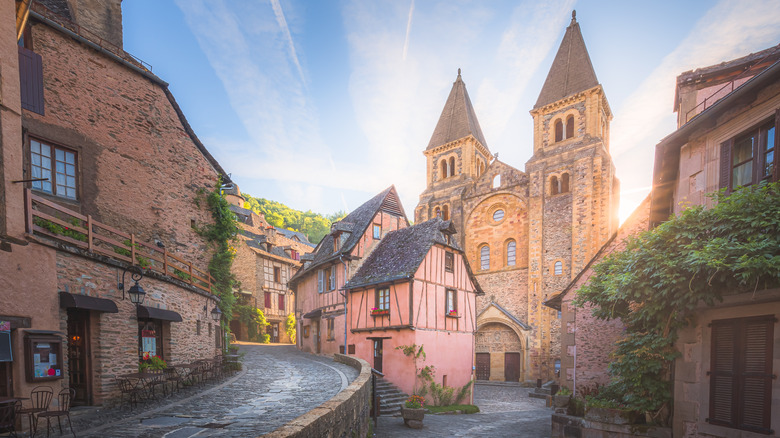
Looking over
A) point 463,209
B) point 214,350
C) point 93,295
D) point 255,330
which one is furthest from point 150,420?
point 463,209

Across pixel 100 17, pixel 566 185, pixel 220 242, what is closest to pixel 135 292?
pixel 220 242

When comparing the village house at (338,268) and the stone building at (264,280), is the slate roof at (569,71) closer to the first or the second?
the village house at (338,268)

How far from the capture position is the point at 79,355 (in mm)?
7719

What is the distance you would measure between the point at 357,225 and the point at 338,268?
2683mm

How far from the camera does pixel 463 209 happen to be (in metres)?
30.2

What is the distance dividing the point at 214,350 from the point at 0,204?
26.7 ft

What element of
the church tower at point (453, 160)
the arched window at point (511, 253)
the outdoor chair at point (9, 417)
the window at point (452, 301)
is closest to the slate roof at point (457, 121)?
the church tower at point (453, 160)

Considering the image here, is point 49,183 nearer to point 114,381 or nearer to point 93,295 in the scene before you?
point 93,295

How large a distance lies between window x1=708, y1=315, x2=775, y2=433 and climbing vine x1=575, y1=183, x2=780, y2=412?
1.77 ft

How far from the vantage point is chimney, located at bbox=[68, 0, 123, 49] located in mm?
13039

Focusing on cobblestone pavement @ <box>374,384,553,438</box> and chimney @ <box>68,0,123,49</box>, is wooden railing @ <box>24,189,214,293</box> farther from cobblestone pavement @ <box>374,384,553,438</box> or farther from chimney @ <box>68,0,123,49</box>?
cobblestone pavement @ <box>374,384,553,438</box>

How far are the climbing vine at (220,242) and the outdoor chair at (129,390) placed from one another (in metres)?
5.71

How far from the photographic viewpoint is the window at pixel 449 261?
17611 mm

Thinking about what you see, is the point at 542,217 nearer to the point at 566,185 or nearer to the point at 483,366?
the point at 566,185
